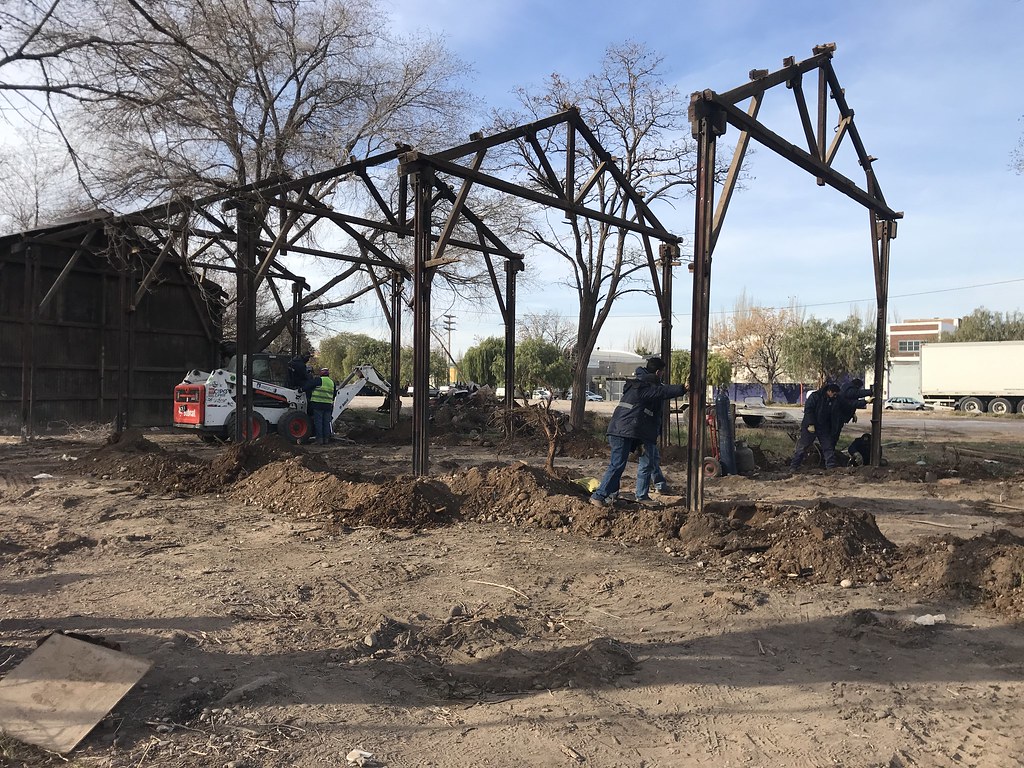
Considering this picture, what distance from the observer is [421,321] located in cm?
975

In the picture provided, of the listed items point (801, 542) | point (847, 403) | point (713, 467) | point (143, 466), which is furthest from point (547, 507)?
point (847, 403)

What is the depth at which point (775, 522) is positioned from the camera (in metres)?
6.94

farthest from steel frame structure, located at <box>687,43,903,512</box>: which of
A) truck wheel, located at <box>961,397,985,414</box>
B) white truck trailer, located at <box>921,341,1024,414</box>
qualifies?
truck wheel, located at <box>961,397,985,414</box>

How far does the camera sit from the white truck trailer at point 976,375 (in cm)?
3822

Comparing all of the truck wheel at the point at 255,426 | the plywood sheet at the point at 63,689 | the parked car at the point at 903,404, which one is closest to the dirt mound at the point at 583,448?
the truck wheel at the point at 255,426

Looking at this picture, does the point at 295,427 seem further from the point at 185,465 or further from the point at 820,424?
the point at 820,424

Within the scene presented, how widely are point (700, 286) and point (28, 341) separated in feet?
49.6

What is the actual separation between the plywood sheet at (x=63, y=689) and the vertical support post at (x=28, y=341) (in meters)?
14.2

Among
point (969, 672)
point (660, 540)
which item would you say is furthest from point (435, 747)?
point (660, 540)

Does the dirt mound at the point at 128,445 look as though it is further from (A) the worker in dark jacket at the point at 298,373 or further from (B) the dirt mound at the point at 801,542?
(B) the dirt mound at the point at 801,542

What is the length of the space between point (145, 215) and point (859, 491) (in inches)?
502

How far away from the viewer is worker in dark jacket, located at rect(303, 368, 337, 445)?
15.9 metres

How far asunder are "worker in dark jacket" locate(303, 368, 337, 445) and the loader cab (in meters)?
0.60

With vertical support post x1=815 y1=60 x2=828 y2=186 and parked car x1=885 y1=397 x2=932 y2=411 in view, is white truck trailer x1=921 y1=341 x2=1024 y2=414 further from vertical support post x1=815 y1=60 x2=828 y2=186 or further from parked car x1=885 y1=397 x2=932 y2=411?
vertical support post x1=815 y1=60 x2=828 y2=186
